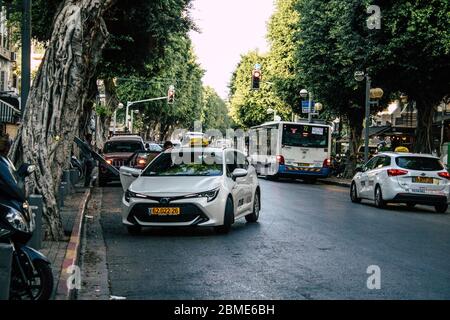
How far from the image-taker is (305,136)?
36469mm

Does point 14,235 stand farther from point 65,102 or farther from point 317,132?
point 317,132

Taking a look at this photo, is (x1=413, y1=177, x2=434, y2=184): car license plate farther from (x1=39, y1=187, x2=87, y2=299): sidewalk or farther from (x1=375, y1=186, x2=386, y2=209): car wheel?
(x1=39, y1=187, x2=87, y2=299): sidewalk

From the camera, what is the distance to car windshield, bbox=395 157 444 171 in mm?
19922

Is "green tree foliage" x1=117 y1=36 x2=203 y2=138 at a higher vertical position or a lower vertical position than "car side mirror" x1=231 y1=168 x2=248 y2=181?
higher

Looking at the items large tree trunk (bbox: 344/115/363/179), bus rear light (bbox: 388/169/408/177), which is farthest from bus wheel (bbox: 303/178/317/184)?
bus rear light (bbox: 388/169/408/177)

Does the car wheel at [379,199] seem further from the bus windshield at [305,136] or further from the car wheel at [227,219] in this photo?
the bus windshield at [305,136]

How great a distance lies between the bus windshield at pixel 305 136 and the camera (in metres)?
36.3

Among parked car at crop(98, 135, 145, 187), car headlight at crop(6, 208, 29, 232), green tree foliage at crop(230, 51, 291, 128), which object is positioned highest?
green tree foliage at crop(230, 51, 291, 128)

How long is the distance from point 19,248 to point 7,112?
93.8 ft

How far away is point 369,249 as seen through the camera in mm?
11273

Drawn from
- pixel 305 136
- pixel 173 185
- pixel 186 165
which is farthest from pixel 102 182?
pixel 173 185

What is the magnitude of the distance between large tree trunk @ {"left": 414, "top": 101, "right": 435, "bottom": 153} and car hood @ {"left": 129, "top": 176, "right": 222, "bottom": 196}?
20.0 meters

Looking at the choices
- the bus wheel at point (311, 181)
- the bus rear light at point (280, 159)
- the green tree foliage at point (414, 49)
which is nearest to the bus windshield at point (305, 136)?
the bus rear light at point (280, 159)

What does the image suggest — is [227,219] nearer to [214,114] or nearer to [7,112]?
[7,112]
